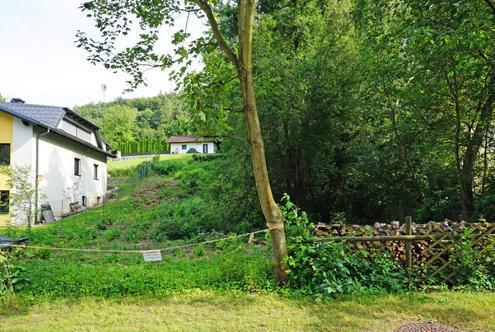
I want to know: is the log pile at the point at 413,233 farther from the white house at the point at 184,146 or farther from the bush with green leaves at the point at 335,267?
the white house at the point at 184,146

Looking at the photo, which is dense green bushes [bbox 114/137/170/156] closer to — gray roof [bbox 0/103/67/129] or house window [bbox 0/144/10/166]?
gray roof [bbox 0/103/67/129]

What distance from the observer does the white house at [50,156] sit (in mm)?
17531

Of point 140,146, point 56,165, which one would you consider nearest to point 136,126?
point 140,146

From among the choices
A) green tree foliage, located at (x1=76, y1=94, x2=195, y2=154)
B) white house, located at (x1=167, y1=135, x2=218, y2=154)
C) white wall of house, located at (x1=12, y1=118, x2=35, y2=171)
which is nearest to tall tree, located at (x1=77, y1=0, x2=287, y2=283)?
white wall of house, located at (x1=12, y1=118, x2=35, y2=171)

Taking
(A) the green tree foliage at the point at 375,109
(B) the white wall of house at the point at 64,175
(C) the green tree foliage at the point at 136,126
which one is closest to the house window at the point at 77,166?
(B) the white wall of house at the point at 64,175

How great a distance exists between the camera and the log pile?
19.8 feet

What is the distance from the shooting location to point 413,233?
614cm

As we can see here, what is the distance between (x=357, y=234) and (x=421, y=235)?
97 cm

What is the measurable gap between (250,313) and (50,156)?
17.6 m

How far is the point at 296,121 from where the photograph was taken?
11320 millimetres

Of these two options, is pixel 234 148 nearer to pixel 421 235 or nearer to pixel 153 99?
pixel 421 235

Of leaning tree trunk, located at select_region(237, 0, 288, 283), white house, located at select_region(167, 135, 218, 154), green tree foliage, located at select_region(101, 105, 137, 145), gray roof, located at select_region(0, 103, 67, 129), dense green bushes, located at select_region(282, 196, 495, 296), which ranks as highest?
green tree foliage, located at select_region(101, 105, 137, 145)

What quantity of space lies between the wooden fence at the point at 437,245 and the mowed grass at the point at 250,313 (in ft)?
1.54

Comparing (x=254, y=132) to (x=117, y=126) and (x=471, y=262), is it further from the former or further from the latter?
(x=117, y=126)
